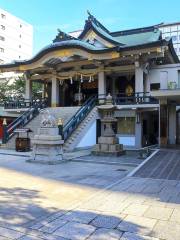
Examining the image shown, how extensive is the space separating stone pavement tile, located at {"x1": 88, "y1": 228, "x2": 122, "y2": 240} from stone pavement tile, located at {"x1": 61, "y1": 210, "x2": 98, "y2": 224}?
0.50m

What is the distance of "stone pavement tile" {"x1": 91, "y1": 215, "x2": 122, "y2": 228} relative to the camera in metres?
5.50

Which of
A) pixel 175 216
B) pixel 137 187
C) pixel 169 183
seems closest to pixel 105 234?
pixel 175 216

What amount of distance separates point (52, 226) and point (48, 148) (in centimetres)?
871

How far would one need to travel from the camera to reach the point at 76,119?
2000 centimetres

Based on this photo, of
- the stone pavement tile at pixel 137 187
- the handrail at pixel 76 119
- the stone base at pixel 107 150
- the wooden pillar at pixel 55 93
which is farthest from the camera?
the wooden pillar at pixel 55 93

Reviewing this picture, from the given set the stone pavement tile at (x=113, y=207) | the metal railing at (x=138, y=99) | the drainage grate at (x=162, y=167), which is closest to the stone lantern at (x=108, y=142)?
the drainage grate at (x=162, y=167)

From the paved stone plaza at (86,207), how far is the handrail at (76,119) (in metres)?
7.70

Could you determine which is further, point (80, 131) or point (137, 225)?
point (80, 131)

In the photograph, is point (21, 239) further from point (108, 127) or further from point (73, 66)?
point (73, 66)

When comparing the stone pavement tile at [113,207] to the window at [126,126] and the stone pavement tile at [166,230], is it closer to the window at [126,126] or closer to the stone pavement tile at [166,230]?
the stone pavement tile at [166,230]

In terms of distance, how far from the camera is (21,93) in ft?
130

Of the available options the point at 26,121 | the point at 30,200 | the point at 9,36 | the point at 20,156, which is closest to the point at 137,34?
the point at 26,121

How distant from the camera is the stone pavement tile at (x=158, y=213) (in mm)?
5951

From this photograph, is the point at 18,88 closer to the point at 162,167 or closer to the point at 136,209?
the point at 162,167
